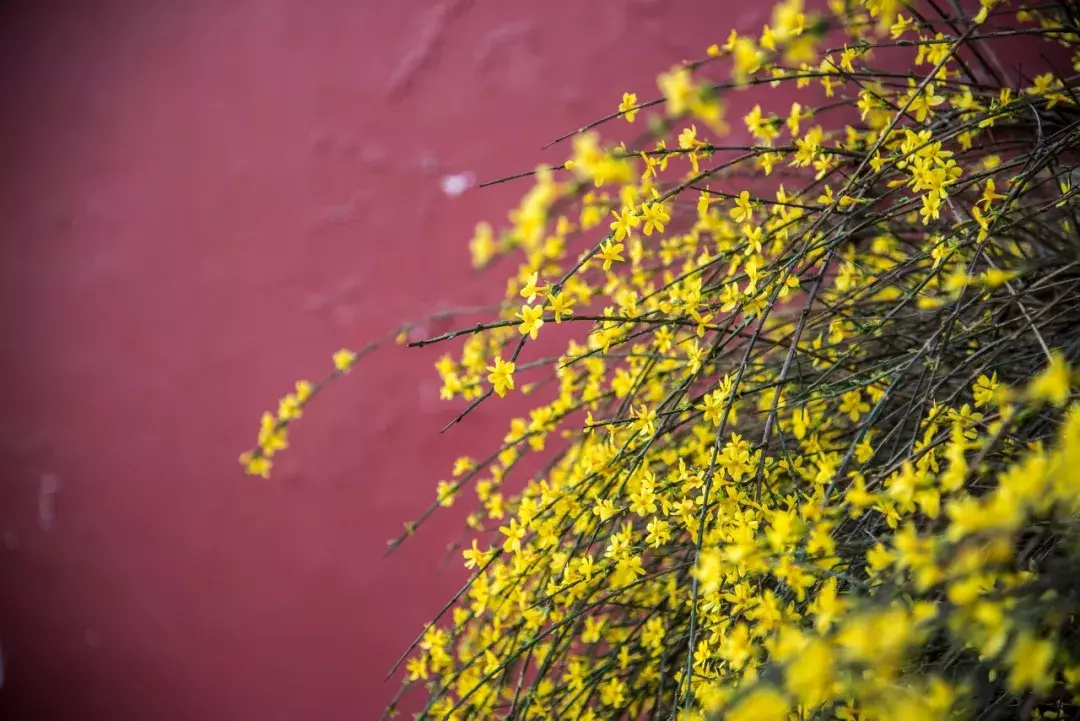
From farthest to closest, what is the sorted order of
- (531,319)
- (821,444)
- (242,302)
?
(242,302), (821,444), (531,319)

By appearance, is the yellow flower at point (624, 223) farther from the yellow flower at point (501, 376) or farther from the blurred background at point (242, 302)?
the blurred background at point (242, 302)

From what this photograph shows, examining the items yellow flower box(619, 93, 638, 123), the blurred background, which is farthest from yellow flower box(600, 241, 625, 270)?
the blurred background

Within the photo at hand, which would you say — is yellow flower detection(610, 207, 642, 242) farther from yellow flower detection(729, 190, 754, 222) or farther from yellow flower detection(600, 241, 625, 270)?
yellow flower detection(729, 190, 754, 222)

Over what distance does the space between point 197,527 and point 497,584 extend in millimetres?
1094

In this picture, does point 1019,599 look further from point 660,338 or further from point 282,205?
point 282,205

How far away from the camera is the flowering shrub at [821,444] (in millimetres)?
404

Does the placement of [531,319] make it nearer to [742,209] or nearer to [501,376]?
[501,376]

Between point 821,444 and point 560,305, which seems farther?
point 821,444

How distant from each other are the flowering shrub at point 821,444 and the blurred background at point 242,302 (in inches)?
19.3

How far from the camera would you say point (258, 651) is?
1603 mm

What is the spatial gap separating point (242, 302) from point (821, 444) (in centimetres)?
123

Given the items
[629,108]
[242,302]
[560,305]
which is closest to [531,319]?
[560,305]

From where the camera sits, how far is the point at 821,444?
0.75 meters

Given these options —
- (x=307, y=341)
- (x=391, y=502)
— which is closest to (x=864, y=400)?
(x=391, y=502)
